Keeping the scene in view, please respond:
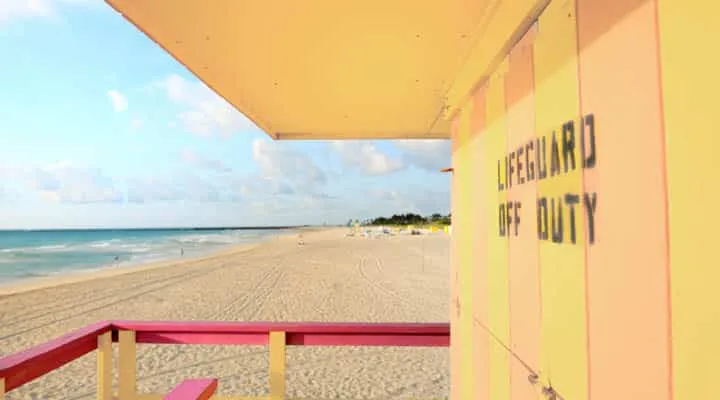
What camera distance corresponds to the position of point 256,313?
9.48 metres

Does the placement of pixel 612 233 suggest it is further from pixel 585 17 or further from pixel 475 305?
pixel 475 305

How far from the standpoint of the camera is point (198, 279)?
1508cm

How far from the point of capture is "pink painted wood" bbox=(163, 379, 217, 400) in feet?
4.22

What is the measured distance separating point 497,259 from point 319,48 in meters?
1.06

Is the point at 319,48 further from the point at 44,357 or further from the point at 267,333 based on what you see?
the point at 44,357

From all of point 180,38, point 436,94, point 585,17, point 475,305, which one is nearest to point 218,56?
point 180,38

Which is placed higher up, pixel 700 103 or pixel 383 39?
pixel 383 39

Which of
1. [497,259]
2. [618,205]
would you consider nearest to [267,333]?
[497,259]

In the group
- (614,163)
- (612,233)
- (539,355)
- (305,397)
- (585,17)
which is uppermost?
(585,17)

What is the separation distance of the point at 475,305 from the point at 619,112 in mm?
1301

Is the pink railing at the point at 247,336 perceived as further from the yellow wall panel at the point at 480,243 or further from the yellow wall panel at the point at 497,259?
the yellow wall panel at the point at 497,259

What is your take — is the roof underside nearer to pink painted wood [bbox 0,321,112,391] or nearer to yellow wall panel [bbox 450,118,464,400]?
yellow wall panel [bbox 450,118,464,400]

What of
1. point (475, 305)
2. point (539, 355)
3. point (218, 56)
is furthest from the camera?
point (475, 305)

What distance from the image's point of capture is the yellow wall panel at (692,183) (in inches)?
23.5
